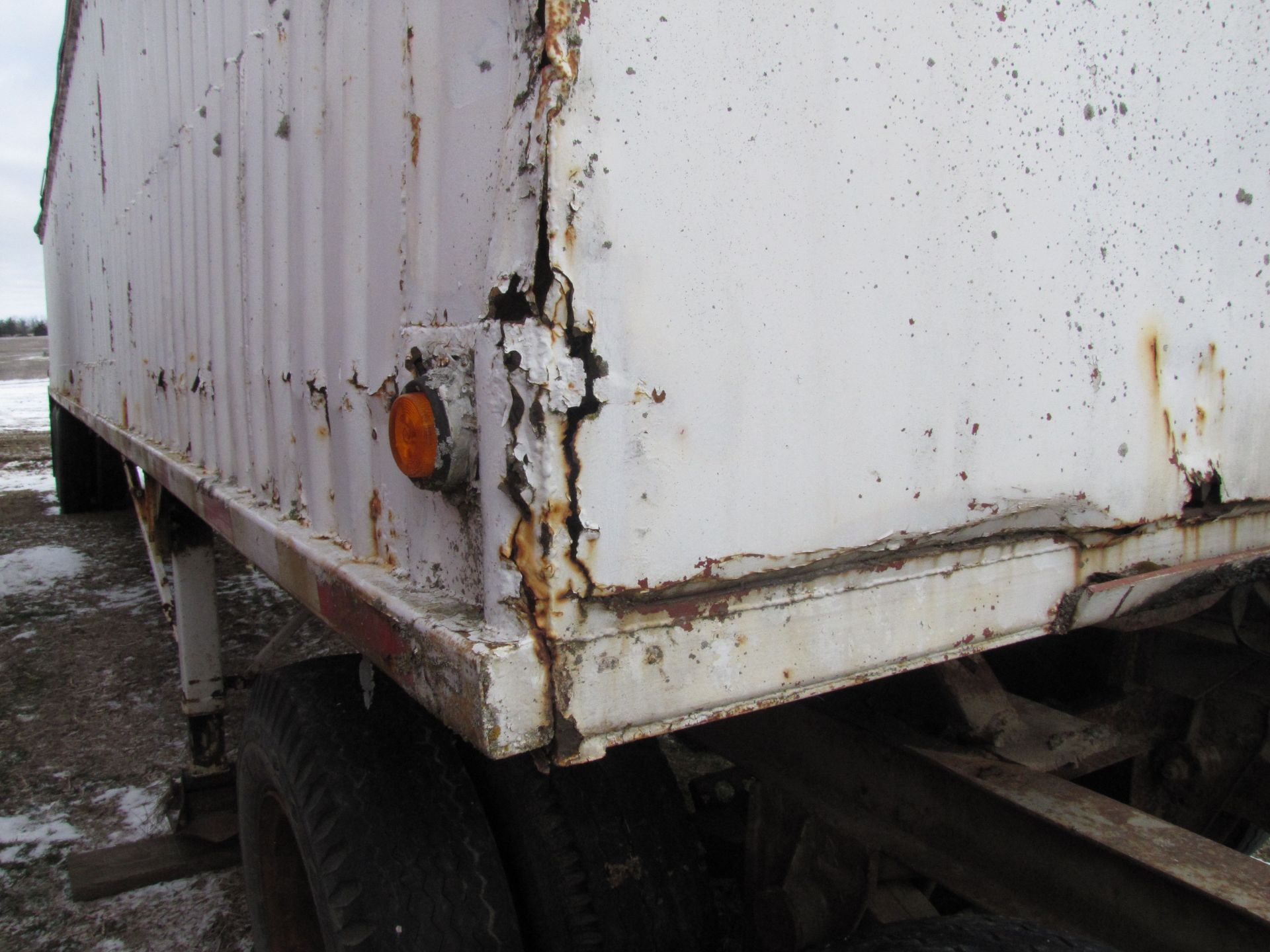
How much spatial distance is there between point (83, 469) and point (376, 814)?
8.99 m

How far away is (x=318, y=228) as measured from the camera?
1.44 m

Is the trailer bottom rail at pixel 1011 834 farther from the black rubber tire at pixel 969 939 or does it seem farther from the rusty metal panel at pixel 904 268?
the rusty metal panel at pixel 904 268

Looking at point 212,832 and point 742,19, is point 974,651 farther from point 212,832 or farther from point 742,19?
point 212,832

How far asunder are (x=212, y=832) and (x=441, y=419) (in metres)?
2.74

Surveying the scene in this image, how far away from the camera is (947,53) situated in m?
1.16

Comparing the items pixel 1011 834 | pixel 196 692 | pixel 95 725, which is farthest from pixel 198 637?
pixel 1011 834

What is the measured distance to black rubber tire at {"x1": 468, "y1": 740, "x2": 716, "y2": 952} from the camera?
5.28ft

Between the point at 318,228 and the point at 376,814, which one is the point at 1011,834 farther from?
the point at 318,228

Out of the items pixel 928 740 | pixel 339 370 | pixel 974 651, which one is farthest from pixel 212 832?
pixel 974 651

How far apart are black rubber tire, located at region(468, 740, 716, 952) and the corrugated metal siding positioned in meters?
0.62

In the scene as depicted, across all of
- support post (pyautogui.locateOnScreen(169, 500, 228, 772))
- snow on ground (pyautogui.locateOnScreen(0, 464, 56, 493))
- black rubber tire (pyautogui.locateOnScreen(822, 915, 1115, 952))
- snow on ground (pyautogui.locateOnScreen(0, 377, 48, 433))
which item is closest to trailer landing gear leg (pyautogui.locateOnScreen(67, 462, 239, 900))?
support post (pyautogui.locateOnScreen(169, 500, 228, 772))

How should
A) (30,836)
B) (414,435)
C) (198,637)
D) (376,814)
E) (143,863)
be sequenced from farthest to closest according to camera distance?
1. (198,637)
2. (30,836)
3. (143,863)
4. (376,814)
5. (414,435)

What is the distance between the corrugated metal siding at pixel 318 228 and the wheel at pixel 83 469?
277 inches

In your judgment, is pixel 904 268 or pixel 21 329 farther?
pixel 21 329
